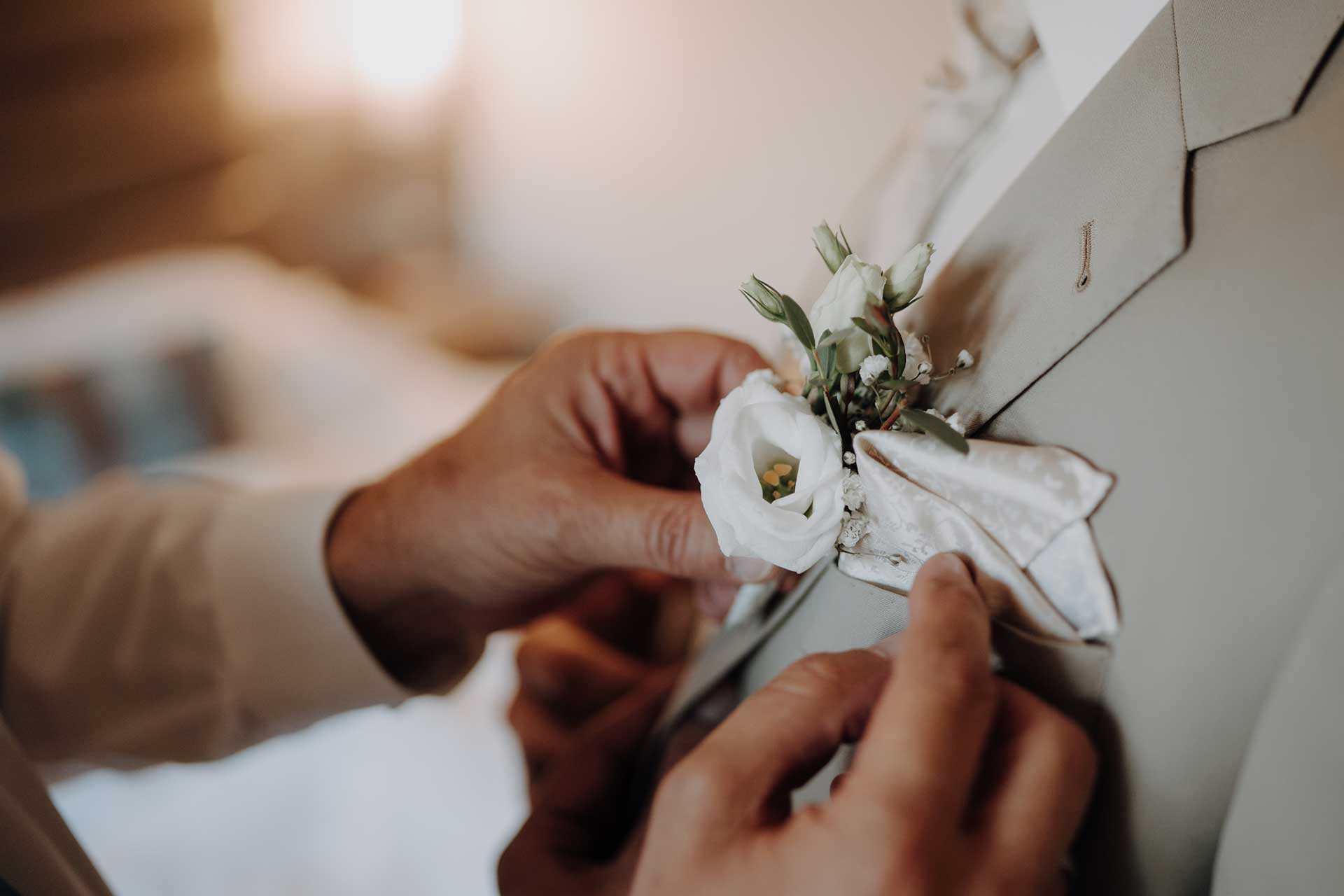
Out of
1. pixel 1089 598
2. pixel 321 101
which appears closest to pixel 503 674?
pixel 1089 598

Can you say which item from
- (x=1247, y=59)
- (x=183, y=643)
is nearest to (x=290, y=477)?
(x=183, y=643)

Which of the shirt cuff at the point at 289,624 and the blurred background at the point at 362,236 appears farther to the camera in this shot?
the blurred background at the point at 362,236

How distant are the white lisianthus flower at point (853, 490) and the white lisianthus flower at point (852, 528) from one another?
0.01 meters

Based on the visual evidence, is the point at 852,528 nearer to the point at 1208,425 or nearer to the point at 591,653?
the point at 1208,425

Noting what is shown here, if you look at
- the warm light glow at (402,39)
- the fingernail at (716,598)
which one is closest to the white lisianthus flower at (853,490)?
the fingernail at (716,598)

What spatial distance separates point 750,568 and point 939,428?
0.23 metres

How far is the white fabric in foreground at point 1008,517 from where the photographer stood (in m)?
0.40

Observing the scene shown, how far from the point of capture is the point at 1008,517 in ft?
1.38

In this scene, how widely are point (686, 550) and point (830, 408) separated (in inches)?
7.7

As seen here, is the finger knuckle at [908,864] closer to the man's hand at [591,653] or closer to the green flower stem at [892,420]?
the green flower stem at [892,420]

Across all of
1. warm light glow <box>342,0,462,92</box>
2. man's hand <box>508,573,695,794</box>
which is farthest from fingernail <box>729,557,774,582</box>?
warm light glow <box>342,0,462,92</box>

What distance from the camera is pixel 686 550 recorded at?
616 mm

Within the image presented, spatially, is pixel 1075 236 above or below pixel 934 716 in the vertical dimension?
above

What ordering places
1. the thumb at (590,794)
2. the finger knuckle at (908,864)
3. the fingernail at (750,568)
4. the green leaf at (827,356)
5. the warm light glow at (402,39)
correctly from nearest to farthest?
the finger knuckle at (908,864) < the green leaf at (827,356) < the fingernail at (750,568) < the thumb at (590,794) < the warm light glow at (402,39)
